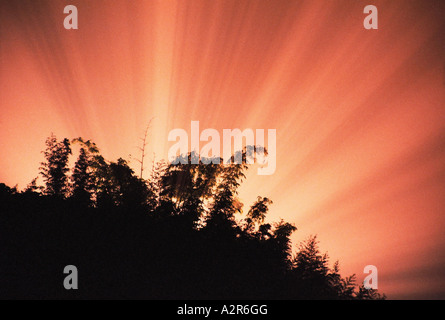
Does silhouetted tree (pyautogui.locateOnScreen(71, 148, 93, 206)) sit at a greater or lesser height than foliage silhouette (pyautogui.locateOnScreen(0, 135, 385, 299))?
greater

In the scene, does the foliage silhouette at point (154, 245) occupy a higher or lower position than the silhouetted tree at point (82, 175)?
lower

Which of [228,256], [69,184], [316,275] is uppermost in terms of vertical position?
[69,184]

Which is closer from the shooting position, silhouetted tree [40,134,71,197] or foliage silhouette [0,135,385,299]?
foliage silhouette [0,135,385,299]

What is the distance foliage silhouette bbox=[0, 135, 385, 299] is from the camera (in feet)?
51.6

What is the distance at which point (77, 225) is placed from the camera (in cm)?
1820

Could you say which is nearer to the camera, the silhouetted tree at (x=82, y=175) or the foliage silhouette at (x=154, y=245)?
the foliage silhouette at (x=154, y=245)

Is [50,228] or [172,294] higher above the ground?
[50,228]

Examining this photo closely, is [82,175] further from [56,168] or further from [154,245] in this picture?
[154,245]

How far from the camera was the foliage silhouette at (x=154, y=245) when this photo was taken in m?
15.7

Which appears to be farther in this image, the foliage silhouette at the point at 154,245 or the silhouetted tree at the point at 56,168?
the silhouetted tree at the point at 56,168

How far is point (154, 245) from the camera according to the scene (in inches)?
696
